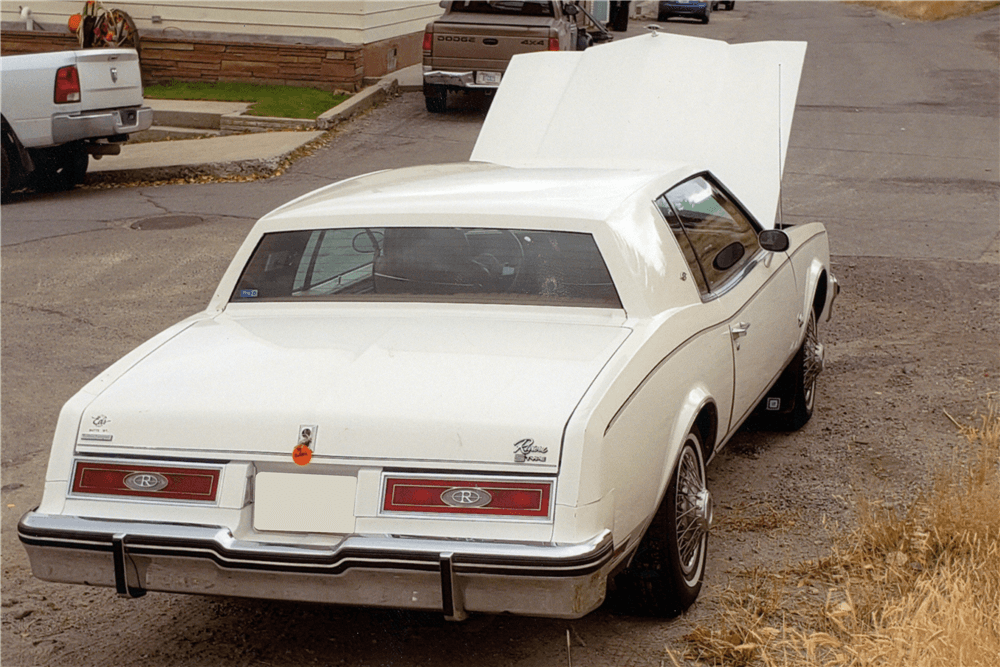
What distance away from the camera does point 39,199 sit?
13148mm

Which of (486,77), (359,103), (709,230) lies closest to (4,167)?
(359,103)

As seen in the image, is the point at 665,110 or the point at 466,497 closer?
the point at 466,497

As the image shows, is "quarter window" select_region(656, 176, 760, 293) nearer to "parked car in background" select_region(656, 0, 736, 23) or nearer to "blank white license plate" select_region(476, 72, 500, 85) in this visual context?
"blank white license plate" select_region(476, 72, 500, 85)

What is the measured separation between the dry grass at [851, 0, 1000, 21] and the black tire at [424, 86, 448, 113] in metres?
25.0

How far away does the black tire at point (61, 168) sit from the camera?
13633 millimetres

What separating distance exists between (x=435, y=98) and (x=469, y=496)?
49.8 ft

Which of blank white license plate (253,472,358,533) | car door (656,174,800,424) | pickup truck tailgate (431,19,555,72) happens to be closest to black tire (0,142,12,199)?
pickup truck tailgate (431,19,555,72)

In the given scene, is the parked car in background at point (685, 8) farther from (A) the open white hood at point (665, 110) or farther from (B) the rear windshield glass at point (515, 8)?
(A) the open white hood at point (665, 110)

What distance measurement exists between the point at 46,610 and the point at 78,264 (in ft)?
20.3

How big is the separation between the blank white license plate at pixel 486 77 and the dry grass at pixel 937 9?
2511cm

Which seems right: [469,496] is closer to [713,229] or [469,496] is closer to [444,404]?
[444,404]

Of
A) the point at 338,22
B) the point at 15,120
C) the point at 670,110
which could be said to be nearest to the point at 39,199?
the point at 15,120

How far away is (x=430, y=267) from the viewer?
4.48 metres

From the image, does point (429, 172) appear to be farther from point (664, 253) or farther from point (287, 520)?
point (287, 520)
